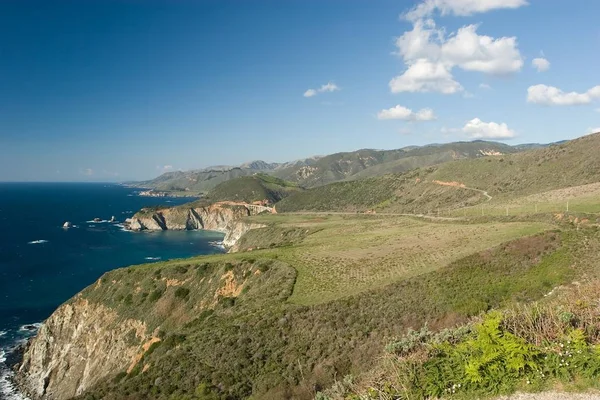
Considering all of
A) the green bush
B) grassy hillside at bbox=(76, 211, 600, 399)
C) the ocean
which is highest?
grassy hillside at bbox=(76, 211, 600, 399)

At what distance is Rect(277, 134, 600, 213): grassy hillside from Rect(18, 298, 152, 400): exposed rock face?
76198mm

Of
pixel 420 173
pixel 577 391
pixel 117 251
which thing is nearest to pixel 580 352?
pixel 577 391

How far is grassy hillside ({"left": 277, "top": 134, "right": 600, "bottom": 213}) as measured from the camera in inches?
3664

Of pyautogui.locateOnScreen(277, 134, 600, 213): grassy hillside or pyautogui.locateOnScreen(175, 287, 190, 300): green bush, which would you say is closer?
pyautogui.locateOnScreen(175, 287, 190, 300): green bush

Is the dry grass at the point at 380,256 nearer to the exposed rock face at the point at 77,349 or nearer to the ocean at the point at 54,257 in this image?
the exposed rock face at the point at 77,349

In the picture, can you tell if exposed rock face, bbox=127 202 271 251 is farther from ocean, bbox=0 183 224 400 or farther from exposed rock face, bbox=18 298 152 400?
exposed rock face, bbox=18 298 152 400

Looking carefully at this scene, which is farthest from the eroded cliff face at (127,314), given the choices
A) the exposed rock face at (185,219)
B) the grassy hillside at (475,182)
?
the exposed rock face at (185,219)

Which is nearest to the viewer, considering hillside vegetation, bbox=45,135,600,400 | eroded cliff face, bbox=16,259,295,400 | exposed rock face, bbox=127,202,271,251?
hillside vegetation, bbox=45,135,600,400

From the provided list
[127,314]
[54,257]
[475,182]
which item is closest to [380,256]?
[127,314]

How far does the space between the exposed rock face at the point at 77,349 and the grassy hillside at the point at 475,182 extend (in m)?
76.2

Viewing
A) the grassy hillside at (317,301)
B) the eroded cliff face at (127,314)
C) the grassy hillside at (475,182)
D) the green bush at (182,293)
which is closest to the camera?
the grassy hillside at (317,301)

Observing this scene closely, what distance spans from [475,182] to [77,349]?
115466 millimetres

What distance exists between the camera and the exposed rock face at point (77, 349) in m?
44.5

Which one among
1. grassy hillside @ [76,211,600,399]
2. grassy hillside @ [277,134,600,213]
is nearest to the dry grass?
grassy hillside @ [76,211,600,399]
